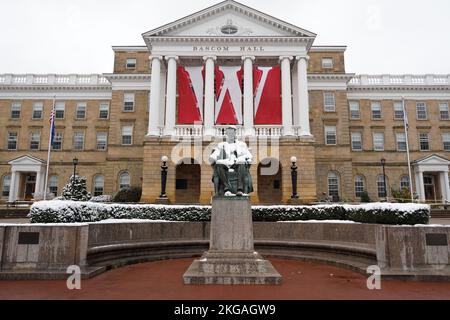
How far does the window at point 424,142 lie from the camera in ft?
144

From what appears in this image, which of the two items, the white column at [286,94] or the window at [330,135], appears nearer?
the white column at [286,94]

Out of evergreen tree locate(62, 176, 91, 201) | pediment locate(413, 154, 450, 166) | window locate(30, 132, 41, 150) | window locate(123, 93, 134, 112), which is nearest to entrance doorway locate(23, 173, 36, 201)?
window locate(30, 132, 41, 150)

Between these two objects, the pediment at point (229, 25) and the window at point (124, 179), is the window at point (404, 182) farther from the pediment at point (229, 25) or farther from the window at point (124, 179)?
the window at point (124, 179)

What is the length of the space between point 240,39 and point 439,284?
29985 mm

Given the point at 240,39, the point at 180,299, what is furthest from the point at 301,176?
the point at 180,299

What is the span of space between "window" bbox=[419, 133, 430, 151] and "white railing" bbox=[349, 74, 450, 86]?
6.39m

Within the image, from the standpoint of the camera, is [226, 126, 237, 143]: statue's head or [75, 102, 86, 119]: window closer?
[226, 126, 237, 143]: statue's head

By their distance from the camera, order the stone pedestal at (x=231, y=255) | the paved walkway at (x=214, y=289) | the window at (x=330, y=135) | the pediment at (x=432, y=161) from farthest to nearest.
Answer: the window at (x=330, y=135) → the pediment at (x=432, y=161) → the stone pedestal at (x=231, y=255) → the paved walkway at (x=214, y=289)

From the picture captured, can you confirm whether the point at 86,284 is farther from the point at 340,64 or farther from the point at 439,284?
the point at 340,64

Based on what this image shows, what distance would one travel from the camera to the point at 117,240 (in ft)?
41.1

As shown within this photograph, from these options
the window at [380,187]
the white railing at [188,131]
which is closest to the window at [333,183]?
the window at [380,187]

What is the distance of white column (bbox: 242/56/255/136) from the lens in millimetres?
32875

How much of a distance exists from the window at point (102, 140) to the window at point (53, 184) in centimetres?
635

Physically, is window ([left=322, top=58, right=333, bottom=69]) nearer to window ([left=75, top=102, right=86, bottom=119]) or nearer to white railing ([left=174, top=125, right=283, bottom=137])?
white railing ([left=174, top=125, right=283, bottom=137])
